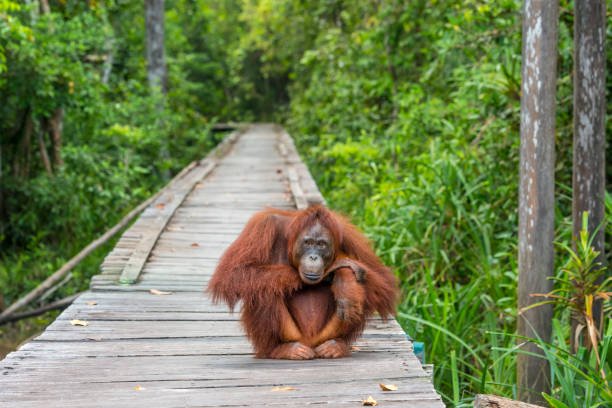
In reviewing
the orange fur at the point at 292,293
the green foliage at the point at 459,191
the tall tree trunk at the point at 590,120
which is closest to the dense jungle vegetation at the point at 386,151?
the green foliage at the point at 459,191

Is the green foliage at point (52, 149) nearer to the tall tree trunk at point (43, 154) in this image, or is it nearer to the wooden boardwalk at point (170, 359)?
the tall tree trunk at point (43, 154)

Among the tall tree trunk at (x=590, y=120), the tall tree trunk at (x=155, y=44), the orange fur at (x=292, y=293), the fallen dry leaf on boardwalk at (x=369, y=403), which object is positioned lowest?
the fallen dry leaf on boardwalk at (x=369, y=403)

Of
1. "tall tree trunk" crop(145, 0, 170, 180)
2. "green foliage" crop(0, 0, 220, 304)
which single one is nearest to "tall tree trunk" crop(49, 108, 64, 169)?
"green foliage" crop(0, 0, 220, 304)

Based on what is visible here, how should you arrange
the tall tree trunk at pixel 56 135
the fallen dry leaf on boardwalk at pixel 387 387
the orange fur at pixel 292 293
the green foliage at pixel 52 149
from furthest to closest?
1. the tall tree trunk at pixel 56 135
2. the green foliage at pixel 52 149
3. the orange fur at pixel 292 293
4. the fallen dry leaf on boardwalk at pixel 387 387

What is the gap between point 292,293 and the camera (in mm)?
3062

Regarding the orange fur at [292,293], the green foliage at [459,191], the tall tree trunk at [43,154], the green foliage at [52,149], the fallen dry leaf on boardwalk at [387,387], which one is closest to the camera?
the fallen dry leaf on boardwalk at [387,387]

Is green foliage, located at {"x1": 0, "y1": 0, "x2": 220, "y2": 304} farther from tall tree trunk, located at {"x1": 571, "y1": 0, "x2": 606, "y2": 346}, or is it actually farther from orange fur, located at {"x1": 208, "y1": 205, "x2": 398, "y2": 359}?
tall tree trunk, located at {"x1": 571, "y1": 0, "x2": 606, "y2": 346}

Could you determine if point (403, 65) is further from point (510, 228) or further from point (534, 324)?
point (534, 324)

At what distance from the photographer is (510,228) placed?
5.47 m

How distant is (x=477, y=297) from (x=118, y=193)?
5.74m

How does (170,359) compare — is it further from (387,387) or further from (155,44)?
(155,44)

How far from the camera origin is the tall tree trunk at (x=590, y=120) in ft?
11.7

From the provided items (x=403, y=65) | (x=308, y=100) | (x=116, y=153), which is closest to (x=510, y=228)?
(x=403, y=65)

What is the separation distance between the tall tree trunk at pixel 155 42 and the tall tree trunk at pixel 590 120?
37.1 ft
